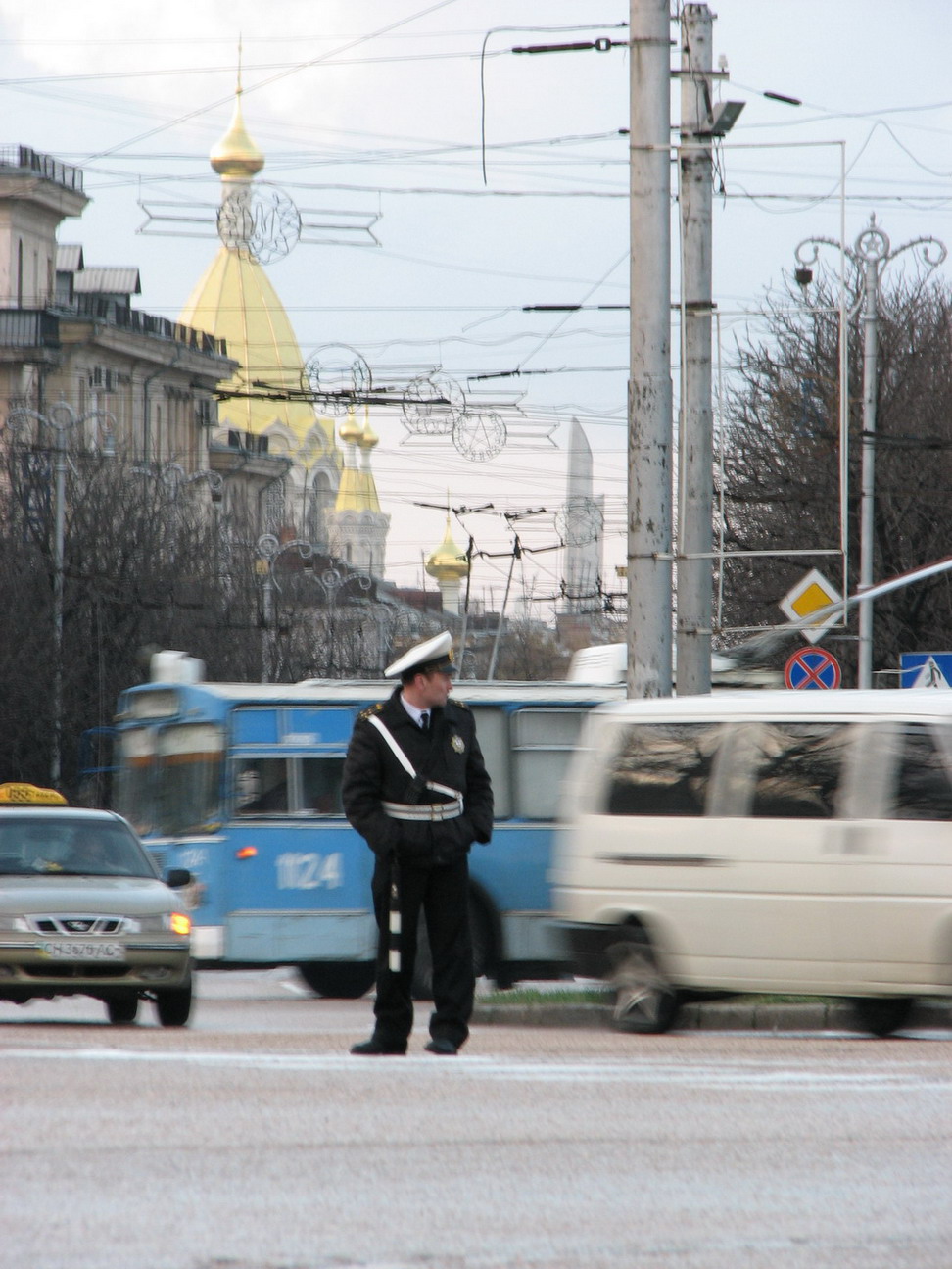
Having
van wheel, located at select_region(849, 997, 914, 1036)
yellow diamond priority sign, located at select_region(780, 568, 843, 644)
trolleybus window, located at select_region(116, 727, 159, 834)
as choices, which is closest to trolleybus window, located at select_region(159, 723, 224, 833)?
trolleybus window, located at select_region(116, 727, 159, 834)

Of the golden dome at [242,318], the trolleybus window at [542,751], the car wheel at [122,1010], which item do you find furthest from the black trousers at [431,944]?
the golden dome at [242,318]

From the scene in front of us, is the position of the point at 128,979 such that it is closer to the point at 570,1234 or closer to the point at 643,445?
the point at 643,445

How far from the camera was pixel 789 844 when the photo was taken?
506 inches

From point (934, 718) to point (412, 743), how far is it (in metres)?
3.83

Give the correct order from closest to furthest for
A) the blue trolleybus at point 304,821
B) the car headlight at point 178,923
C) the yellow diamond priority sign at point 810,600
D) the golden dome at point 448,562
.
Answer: the car headlight at point 178,923
the blue trolleybus at point 304,821
the yellow diamond priority sign at point 810,600
the golden dome at point 448,562

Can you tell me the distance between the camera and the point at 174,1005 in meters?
15.5

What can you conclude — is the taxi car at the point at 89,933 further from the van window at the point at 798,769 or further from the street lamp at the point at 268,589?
the street lamp at the point at 268,589

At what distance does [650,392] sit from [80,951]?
6.26 meters

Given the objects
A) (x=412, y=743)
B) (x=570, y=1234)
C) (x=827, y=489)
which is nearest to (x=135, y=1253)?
(x=570, y=1234)

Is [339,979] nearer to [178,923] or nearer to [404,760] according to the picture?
[178,923]

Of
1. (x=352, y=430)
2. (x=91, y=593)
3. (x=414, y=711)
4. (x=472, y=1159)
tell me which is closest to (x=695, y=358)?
(x=414, y=711)

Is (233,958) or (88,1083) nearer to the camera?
(88,1083)

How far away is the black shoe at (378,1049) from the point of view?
10.2 meters

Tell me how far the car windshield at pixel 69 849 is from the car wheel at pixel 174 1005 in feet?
3.89
